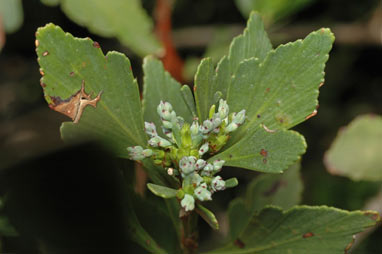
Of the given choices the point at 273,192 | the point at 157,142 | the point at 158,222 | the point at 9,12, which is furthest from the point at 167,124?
the point at 9,12

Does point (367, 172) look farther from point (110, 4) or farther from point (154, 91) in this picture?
point (110, 4)

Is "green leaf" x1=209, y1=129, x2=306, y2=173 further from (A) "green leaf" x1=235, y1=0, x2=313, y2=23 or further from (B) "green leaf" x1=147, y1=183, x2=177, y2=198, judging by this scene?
(A) "green leaf" x1=235, y1=0, x2=313, y2=23

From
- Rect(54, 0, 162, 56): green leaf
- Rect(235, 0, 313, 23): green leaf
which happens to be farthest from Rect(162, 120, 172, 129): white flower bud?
Rect(235, 0, 313, 23): green leaf

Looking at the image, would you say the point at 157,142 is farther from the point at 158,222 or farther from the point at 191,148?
the point at 158,222

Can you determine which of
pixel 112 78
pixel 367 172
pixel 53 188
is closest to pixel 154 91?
pixel 112 78

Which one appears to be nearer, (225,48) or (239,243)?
(239,243)

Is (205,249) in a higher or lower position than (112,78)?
lower
